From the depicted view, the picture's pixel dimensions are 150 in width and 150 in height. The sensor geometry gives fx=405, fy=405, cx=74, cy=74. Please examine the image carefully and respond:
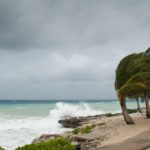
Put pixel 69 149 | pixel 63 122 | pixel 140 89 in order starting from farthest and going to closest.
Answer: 1. pixel 63 122
2. pixel 140 89
3. pixel 69 149

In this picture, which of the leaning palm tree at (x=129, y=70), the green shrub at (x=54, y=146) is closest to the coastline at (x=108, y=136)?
the green shrub at (x=54, y=146)

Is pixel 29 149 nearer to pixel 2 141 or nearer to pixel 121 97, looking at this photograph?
pixel 121 97

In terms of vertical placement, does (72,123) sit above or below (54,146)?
below

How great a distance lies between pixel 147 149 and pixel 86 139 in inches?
254

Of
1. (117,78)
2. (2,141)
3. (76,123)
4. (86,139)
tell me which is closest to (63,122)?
(76,123)

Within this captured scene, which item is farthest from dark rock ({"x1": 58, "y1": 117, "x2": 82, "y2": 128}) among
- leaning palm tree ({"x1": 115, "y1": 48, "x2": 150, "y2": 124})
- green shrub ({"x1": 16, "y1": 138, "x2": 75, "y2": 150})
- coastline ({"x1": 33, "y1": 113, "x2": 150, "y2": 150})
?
Result: green shrub ({"x1": 16, "y1": 138, "x2": 75, "y2": 150})

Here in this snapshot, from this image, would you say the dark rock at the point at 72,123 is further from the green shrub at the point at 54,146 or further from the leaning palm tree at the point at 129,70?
the green shrub at the point at 54,146

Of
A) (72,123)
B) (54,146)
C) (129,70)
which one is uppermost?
(129,70)

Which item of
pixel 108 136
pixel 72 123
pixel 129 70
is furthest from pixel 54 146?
pixel 72 123

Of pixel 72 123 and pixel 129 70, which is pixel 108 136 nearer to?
pixel 129 70

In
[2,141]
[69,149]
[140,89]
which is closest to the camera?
[69,149]

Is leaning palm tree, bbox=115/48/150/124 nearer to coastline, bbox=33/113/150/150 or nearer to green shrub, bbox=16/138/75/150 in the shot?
coastline, bbox=33/113/150/150

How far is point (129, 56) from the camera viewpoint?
27656mm

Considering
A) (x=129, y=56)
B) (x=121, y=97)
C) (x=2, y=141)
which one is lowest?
(x=2, y=141)
